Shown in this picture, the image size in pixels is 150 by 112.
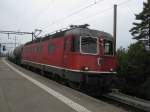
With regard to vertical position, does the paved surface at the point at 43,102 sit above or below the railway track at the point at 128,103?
above

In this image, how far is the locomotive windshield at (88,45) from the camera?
54.4 ft

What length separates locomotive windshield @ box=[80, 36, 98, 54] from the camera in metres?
16.6

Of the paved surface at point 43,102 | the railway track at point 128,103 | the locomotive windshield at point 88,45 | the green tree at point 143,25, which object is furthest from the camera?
the green tree at point 143,25

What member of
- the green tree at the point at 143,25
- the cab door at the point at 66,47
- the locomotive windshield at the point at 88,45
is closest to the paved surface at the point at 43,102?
the locomotive windshield at the point at 88,45

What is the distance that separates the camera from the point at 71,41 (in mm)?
17031

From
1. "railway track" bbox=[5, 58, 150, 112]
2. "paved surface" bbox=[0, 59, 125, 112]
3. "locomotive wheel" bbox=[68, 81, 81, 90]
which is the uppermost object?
"locomotive wheel" bbox=[68, 81, 81, 90]

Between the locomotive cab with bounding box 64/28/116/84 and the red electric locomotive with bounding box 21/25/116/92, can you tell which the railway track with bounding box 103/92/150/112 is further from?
the locomotive cab with bounding box 64/28/116/84

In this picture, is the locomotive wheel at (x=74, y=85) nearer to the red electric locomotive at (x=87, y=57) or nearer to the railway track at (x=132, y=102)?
the red electric locomotive at (x=87, y=57)

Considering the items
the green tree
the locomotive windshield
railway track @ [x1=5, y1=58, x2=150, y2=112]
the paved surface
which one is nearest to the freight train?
the locomotive windshield

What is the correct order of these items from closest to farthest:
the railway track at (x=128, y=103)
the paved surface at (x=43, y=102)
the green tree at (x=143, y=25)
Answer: the paved surface at (x=43, y=102) < the railway track at (x=128, y=103) < the green tree at (x=143, y=25)

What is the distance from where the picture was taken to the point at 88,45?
55.0 feet

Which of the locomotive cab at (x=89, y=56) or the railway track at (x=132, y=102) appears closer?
the railway track at (x=132, y=102)

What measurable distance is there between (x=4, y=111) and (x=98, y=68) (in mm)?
6995

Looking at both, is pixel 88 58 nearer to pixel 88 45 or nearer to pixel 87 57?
pixel 87 57
